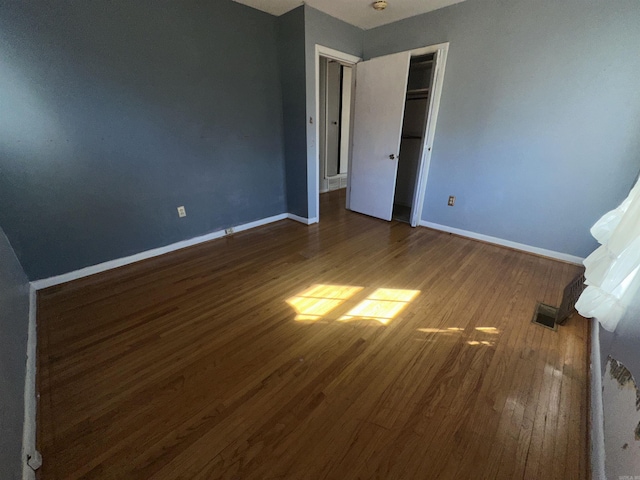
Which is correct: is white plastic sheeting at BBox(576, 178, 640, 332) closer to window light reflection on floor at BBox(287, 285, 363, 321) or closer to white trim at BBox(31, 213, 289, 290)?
window light reflection on floor at BBox(287, 285, 363, 321)

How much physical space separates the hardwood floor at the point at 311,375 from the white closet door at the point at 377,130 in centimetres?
152

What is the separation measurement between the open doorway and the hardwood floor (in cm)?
295

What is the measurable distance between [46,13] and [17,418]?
2.44 metres

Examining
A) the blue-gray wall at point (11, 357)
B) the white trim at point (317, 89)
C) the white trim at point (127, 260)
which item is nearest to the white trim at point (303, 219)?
the white trim at point (317, 89)

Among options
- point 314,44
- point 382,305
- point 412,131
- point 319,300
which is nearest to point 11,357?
point 319,300

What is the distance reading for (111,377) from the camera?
1.36 m

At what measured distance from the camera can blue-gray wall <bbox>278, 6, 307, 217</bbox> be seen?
2786mm

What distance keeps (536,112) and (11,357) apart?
396 cm

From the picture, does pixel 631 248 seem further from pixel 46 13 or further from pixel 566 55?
pixel 46 13

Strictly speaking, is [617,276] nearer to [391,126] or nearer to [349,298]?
[349,298]

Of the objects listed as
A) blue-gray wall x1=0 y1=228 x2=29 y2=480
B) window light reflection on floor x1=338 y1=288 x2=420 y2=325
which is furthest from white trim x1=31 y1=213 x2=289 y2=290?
window light reflection on floor x1=338 y1=288 x2=420 y2=325

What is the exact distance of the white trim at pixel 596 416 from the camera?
0.93 metres

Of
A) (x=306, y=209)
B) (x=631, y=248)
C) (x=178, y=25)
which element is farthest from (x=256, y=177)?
(x=631, y=248)

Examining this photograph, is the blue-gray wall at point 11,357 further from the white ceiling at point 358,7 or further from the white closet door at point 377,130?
the white closet door at point 377,130
